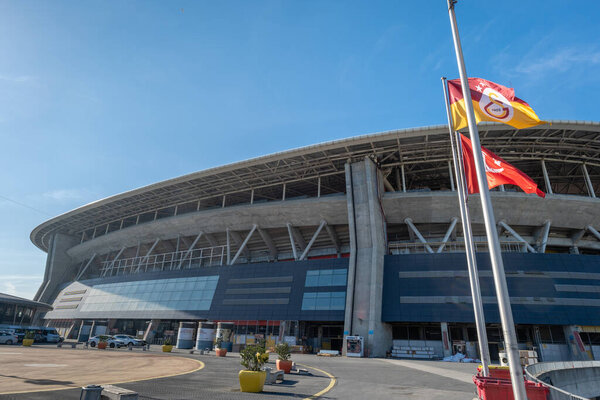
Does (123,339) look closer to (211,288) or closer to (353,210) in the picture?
(211,288)

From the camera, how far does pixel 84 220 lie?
251 ft

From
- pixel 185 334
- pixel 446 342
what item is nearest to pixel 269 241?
pixel 185 334

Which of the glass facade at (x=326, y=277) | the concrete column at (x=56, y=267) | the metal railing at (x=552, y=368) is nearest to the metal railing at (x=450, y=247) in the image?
the glass facade at (x=326, y=277)

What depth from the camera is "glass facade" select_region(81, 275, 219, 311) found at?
54.5 meters

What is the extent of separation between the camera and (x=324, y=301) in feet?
149

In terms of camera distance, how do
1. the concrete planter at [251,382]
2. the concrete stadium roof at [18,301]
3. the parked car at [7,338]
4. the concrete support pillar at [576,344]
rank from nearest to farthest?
the concrete planter at [251,382], the concrete support pillar at [576,344], the parked car at [7,338], the concrete stadium roof at [18,301]

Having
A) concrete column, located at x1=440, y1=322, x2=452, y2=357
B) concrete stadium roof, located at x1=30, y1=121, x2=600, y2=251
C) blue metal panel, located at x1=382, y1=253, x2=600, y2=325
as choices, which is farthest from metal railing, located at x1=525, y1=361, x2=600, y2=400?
concrete stadium roof, located at x1=30, y1=121, x2=600, y2=251

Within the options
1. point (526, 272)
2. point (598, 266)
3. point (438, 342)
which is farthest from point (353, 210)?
point (598, 266)

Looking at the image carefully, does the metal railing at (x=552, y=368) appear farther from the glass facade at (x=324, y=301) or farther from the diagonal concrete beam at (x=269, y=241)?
the diagonal concrete beam at (x=269, y=241)

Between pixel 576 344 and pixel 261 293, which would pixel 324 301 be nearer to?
pixel 261 293

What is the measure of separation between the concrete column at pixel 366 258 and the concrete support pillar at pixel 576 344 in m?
18.4

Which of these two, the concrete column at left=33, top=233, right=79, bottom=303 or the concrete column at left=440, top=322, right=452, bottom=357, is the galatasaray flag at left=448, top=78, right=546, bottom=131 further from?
the concrete column at left=33, top=233, right=79, bottom=303

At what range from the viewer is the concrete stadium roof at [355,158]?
140ft

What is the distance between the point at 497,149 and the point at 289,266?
32089 mm
